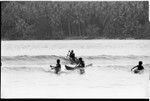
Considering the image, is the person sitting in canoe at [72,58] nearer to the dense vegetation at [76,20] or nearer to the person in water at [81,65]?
the person in water at [81,65]

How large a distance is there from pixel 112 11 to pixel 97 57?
19.0 inches

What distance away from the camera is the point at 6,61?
4617 millimetres

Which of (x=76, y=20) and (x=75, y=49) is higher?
(x=76, y=20)

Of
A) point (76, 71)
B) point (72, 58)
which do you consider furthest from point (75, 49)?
point (76, 71)

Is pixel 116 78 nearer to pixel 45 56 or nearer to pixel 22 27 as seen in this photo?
pixel 45 56

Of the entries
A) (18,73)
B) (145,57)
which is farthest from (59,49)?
(145,57)

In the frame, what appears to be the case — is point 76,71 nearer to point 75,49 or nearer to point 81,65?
point 81,65

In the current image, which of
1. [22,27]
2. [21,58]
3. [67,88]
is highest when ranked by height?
[22,27]

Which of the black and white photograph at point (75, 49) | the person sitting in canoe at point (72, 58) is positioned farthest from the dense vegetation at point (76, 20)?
the person sitting in canoe at point (72, 58)

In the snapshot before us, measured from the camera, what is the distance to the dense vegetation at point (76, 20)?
4.65 meters

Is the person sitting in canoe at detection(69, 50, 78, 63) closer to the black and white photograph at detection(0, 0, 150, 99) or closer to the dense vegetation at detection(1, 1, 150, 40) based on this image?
the black and white photograph at detection(0, 0, 150, 99)

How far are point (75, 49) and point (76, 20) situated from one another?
0.29m

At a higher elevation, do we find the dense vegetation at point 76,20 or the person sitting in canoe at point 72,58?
the dense vegetation at point 76,20

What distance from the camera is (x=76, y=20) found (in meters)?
4.68
